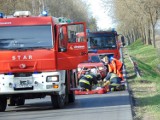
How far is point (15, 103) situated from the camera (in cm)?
1869

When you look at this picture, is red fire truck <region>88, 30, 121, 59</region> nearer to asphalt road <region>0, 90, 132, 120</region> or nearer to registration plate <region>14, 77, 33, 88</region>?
asphalt road <region>0, 90, 132, 120</region>

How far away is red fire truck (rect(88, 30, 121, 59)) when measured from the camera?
33.2 metres

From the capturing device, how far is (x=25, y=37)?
1606 cm

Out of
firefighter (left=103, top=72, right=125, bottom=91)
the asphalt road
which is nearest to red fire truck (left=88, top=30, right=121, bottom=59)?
firefighter (left=103, top=72, right=125, bottom=91)

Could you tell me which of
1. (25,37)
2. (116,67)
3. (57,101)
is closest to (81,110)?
(57,101)

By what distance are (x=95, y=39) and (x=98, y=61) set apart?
4290 millimetres

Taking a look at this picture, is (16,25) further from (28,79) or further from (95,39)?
(95,39)

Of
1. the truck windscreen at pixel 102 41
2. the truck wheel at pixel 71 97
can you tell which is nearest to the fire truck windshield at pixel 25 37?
the truck wheel at pixel 71 97

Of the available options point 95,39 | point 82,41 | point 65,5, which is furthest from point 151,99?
point 65,5

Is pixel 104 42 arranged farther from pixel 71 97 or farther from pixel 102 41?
pixel 71 97

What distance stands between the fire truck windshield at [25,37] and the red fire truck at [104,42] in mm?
17131

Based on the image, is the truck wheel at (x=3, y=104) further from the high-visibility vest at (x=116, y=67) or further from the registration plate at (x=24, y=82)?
the high-visibility vest at (x=116, y=67)

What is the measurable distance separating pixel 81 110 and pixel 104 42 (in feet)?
58.1

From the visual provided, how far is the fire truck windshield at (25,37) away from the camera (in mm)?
16000
